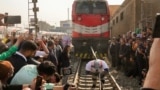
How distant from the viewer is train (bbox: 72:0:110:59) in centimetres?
2152

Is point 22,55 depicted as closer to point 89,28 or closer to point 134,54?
point 134,54

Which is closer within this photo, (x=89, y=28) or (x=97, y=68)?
(x=97, y=68)

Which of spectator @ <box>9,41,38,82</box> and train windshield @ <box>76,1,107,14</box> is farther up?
train windshield @ <box>76,1,107,14</box>

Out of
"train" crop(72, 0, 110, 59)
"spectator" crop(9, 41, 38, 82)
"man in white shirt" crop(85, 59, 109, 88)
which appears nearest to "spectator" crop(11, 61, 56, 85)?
"spectator" crop(9, 41, 38, 82)

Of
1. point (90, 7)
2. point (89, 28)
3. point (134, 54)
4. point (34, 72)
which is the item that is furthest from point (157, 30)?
point (90, 7)

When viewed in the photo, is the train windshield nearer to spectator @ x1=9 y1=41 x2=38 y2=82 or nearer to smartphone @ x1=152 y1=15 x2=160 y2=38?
spectator @ x1=9 y1=41 x2=38 y2=82

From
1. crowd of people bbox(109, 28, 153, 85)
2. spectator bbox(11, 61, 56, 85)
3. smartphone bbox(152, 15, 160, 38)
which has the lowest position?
crowd of people bbox(109, 28, 153, 85)

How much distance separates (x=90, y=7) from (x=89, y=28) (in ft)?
4.19

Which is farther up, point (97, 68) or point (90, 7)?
point (90, 7)

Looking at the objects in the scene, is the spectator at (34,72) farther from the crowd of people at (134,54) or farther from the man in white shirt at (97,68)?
the crowd of people at (134,54)

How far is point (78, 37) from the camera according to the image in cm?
2155

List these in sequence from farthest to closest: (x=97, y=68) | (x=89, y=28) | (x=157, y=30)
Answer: (x=89, y=28) → (x=97, y=68) → (x=157, y=30)

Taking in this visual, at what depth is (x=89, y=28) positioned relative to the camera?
21.6 meters

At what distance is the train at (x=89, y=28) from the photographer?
70.6ft
